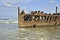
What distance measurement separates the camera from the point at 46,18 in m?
33.2

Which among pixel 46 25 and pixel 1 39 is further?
pixel 46 25

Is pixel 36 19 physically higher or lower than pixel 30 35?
higher

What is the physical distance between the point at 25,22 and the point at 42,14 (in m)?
4.47

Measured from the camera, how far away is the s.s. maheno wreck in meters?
29.8

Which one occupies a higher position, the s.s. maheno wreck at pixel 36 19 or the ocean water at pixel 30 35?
the s.s. maheno wreck at pixel 36 19

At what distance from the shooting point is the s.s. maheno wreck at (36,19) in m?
29.8

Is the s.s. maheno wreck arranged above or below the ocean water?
above

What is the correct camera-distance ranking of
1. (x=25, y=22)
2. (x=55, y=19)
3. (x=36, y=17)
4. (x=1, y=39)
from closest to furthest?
1. (x=1, y=39)
2. (x=25, y=22)
3. (x=36, y=17)
4. (x=55, y=19)

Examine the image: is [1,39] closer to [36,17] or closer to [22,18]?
[22,18]

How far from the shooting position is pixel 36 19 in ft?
104

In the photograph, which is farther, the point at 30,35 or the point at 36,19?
the point at 36,19

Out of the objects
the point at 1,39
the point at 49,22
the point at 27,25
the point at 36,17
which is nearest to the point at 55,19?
the point at 49,22

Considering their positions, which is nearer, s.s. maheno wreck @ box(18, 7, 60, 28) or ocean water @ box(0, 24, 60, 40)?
ocean water @ box(0, 24, 60, 40)

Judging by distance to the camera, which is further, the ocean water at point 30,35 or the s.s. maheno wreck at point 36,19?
the s.s. maheno wreck at point 36,19
